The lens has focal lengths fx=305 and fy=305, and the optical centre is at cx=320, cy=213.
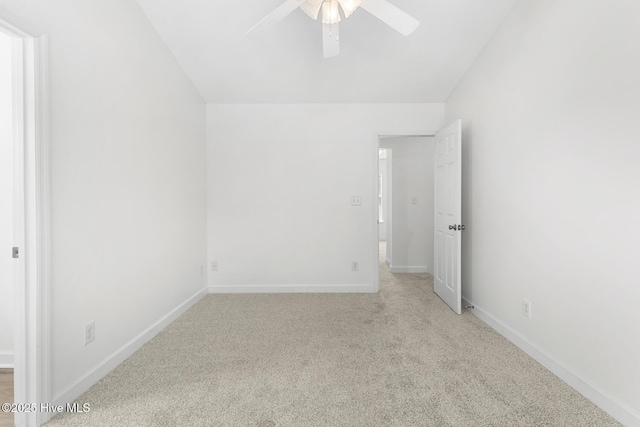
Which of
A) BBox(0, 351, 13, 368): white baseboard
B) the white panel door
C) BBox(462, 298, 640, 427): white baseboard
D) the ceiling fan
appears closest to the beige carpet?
BBox(462, 298, 640, 427): white baseboard

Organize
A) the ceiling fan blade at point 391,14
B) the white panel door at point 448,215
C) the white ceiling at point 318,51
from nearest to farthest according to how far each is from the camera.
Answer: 1. the ceiling fan blade at point 391,14
2. the white ceiling at point 318,51
3. the white panel door at point 448,215

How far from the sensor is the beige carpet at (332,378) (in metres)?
1.55

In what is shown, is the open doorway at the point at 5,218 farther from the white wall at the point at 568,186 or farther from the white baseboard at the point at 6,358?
the white wall at the point at 568,186

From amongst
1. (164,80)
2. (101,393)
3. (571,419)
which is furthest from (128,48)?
(571,419)

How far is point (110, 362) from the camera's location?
2004 millimetres

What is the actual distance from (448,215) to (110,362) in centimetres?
314

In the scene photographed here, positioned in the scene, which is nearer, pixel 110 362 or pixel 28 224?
pixel 28 224

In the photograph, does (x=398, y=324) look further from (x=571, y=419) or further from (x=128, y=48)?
(x=128, y=48)

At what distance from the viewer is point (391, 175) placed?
5090mm

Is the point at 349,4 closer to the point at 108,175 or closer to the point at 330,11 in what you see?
the point at 330,11

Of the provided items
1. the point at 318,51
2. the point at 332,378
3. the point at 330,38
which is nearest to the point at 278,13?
the point at 330,38

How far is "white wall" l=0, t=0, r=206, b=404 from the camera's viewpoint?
1.65 metres

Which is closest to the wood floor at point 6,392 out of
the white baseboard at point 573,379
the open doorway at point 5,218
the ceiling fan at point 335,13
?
the open doorway at point 5,218

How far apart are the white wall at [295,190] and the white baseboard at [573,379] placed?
160 cm
